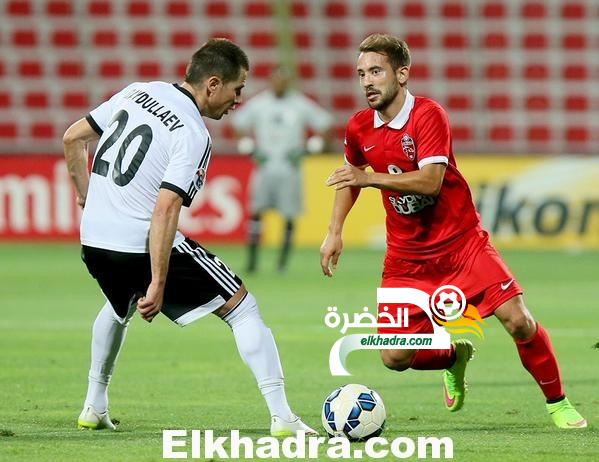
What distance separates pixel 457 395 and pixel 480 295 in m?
0.68

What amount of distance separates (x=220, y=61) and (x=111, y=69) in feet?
57.1

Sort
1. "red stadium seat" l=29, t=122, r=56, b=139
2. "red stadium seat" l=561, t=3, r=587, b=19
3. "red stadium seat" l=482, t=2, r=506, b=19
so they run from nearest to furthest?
"red stadium seat" l=29, t=122, r=56, b=139, "red stadium seat" l=482, t=2, r=506, b=19, "red stadium seat" l=561, t=3, r=587, b=19

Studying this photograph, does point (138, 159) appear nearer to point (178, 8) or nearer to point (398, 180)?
point (398, 180)

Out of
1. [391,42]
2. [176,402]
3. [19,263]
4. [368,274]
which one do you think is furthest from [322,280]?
[391,42]

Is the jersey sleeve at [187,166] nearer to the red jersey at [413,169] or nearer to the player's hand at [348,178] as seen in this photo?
the player's hand at [348,178]

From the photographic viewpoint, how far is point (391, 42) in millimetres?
6410

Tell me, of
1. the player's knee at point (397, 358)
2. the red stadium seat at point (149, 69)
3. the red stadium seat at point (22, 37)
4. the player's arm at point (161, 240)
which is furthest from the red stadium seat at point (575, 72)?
the player's arm at point (161, 240)

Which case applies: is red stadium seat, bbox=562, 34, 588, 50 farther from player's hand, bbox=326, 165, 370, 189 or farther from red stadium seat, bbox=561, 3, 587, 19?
player's hand, bbox=326, 165, 370, 189

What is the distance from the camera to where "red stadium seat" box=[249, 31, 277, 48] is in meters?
23.3

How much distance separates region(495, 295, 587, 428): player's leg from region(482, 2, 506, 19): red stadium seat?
17691 millimetres

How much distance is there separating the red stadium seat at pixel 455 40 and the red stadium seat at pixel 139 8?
16.8ft

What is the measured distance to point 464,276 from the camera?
259 inches

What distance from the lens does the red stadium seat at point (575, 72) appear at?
77.1 ft

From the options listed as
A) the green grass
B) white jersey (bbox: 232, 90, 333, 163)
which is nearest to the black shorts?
the green grass
